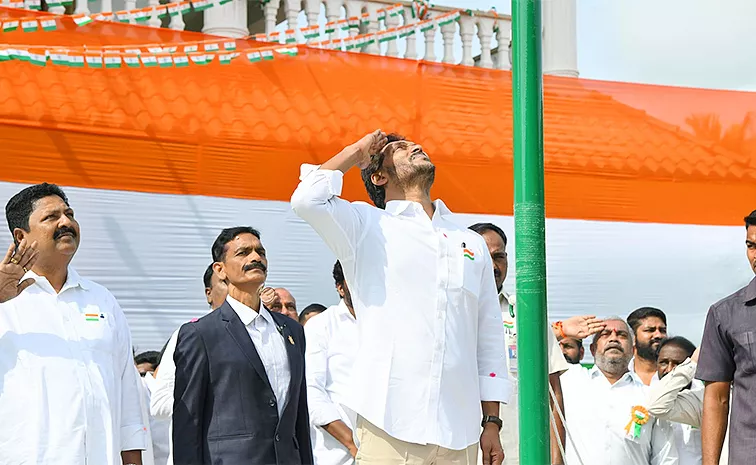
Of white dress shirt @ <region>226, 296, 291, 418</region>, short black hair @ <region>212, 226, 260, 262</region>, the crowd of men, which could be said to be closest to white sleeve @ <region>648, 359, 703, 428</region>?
the crowd of men

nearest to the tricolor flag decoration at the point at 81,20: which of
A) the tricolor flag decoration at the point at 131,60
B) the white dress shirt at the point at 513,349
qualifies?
the tricolor flag decoration at the point at 131,60

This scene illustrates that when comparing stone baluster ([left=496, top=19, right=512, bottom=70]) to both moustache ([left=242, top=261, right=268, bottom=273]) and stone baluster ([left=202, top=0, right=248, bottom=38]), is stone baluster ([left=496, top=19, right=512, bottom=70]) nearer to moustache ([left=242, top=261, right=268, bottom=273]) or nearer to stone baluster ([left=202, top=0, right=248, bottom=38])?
stone baluster ([left=202, top=0, right=248, bottom=38])

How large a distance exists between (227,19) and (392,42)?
4.64 ft

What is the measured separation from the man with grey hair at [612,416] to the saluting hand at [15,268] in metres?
3.13

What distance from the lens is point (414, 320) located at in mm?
3719

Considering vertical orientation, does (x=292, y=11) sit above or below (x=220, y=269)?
above

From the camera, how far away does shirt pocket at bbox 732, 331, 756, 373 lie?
12.9 feet

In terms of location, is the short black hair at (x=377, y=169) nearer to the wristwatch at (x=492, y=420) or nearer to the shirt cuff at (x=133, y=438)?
the wristwatch at (x=492, y=420)

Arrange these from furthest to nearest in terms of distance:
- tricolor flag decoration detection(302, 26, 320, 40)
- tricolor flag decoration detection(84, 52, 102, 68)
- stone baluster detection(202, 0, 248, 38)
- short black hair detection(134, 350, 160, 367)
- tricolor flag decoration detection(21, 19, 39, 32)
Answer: stone baluster detection(202, 0, 248, 38)
tricolor flag decoration detection(302, 26, 320, 40)
tricolor flag decoration detection(84, 52, 102, 68)
tricolor flag decoration detection(21, 19, 39, 32)
short black hair detection(134, 350, 160, 367)

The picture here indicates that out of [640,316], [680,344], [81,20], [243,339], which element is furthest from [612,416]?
[81,20]

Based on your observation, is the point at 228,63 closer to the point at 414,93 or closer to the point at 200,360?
the point at 414,93

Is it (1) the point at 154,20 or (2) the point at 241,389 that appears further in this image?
(1) the point at 154,20

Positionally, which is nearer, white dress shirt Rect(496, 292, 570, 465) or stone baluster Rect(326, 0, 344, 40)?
white dress shirt Rect(496, 292, 570, 465)

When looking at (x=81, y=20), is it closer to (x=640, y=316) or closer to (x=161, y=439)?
(x=161, y=439)
